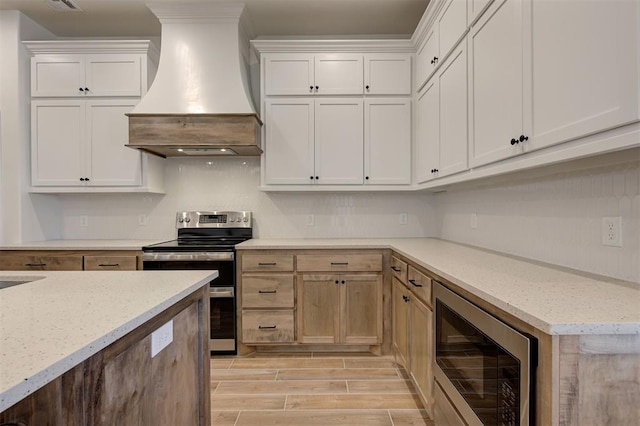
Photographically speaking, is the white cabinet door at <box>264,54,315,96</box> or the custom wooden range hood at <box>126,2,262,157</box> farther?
the white cabinet door at <box>264,54,315,96</box>

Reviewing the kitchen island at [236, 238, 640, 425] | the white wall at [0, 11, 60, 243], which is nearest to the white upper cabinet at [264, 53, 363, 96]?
the white wall at [0, 11, 60, 243]

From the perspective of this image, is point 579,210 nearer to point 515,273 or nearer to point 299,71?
point 515,273

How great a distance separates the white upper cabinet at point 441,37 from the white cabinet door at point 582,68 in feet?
2.36

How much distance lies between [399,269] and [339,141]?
50.2 inches

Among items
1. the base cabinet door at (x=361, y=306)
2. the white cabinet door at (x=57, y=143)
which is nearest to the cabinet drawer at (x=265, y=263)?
the base cabinet door at (x=361, y=306)

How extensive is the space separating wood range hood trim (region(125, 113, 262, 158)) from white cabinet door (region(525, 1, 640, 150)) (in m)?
2.07

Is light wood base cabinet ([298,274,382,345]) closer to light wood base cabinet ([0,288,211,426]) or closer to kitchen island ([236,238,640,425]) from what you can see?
light wood base cabinet ([0,288,211,426])

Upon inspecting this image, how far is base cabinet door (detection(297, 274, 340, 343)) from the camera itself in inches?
108

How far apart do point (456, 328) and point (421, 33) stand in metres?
2.33

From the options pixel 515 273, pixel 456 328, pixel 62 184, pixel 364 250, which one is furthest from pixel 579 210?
pixel 62 184

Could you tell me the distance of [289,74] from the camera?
2988mm

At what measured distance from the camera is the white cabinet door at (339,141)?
9.89ft

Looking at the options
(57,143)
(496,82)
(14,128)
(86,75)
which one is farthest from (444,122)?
(14,128)

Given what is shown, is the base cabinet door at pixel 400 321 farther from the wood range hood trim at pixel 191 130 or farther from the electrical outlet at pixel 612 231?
the wood range hood trim at pixel 191 130
